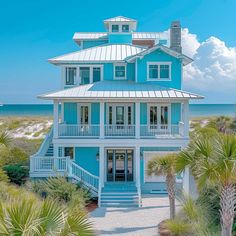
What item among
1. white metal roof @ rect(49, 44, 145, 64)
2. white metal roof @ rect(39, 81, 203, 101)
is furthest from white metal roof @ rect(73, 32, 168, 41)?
white metal roof @ rect(39, 81, 203, 101)

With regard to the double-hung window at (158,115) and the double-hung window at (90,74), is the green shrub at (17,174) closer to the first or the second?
the double-hung window at (90,74)

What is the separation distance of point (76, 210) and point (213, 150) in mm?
4188

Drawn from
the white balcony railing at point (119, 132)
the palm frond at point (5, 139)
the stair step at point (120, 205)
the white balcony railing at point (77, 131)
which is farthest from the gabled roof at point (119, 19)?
the palm frond at point (5, 139)

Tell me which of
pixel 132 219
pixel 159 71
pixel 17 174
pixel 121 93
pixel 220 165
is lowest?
pixel 132 219

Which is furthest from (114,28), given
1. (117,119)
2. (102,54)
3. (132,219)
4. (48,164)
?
(132,219)

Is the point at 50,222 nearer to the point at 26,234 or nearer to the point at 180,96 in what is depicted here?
the point at 26,234

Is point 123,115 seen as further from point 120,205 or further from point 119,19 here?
point 119,19

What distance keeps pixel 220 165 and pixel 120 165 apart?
A: 17683mm

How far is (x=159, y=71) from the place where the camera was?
87.3 ft

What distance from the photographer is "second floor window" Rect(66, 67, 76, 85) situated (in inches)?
1085

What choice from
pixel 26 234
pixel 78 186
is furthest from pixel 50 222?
pixel 78 186

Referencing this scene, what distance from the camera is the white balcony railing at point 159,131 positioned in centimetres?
2492

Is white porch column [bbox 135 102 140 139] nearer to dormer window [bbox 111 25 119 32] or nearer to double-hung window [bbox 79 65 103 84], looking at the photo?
double-hung window [bbox 79 65 103 84]

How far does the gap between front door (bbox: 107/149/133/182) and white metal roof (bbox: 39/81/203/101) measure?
463 centimetres
